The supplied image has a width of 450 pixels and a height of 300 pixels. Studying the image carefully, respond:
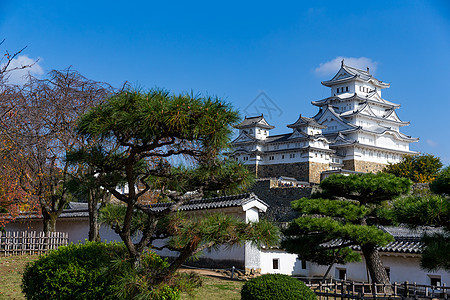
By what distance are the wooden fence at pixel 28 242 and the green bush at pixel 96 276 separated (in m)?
8.37

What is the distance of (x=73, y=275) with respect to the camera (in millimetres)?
6434

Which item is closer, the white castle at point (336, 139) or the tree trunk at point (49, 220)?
the tree trunk at point (49, 220)

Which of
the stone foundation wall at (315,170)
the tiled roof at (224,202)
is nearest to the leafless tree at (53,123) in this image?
the tiled roof at (224,202)

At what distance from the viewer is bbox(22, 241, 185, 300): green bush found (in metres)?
5.64

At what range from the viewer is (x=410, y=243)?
1476cm

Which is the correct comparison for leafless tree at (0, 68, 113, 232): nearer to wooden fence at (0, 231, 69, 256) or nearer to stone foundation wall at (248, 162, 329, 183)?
wooden fence at (0, 231, 69, 256)

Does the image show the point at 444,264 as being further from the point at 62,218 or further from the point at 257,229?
the point at 62,218

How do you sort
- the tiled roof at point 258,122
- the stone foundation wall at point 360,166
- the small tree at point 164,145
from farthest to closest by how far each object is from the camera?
1. the tiled roof at point 258,122
2. the stone foundation wall at point 360,166
3. the small tree at point 164,145

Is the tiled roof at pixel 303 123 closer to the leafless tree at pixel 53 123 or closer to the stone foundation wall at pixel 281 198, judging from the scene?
the stone foundation wall at pixel 281 198

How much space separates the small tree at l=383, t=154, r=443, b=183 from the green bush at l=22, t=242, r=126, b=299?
3410 centimetres

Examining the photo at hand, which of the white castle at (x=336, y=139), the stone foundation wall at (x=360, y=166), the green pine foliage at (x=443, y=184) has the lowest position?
the green pine foliage at (x=443, y=184)

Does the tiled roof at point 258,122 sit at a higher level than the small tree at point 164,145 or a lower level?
higher

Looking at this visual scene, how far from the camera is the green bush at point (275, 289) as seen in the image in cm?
742

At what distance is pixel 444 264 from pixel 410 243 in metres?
7.37
